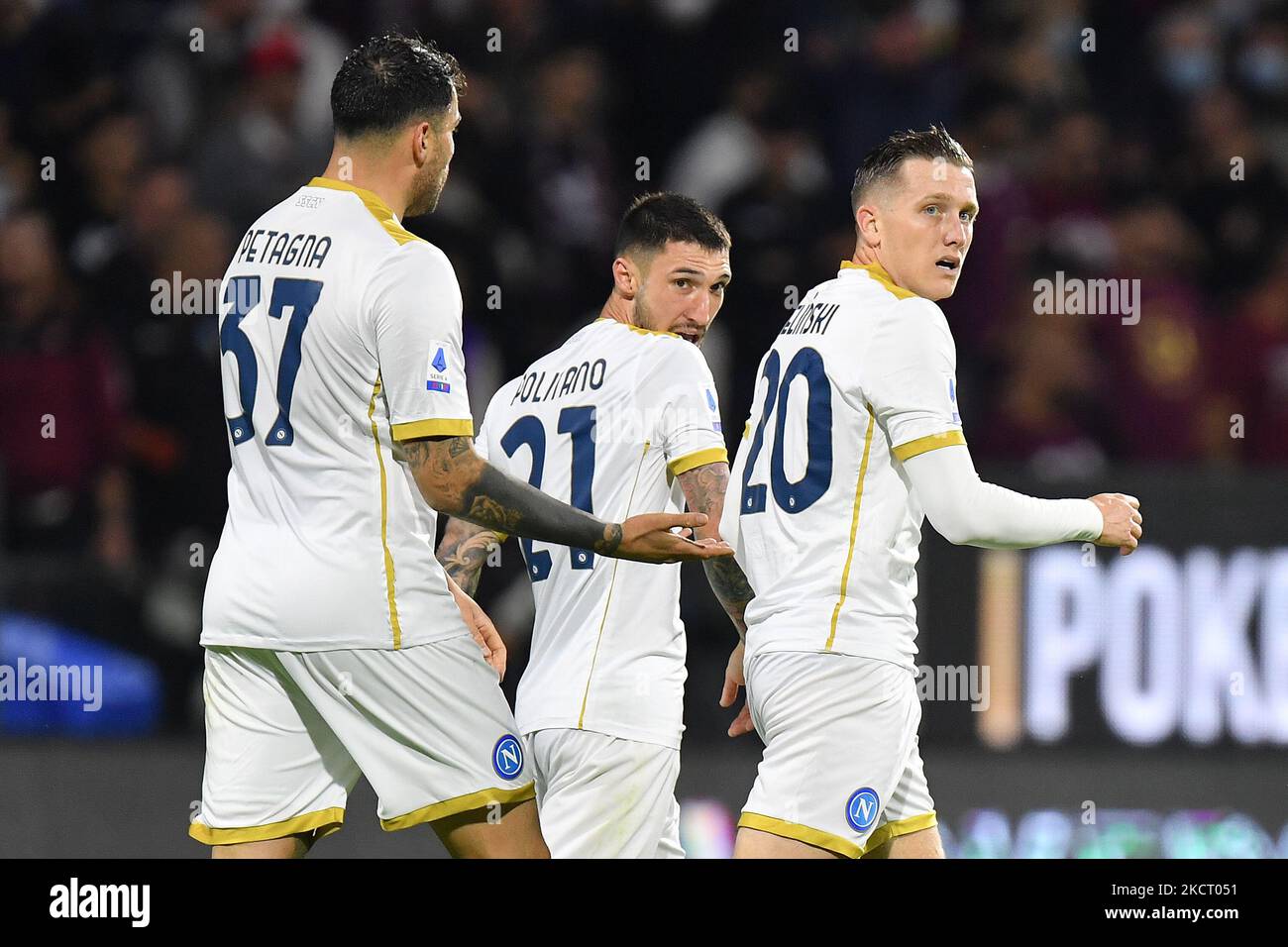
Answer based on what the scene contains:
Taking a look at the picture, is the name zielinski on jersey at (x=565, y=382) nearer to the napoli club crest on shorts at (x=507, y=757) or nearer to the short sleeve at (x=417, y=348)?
the short sleeve at (x=417, y=348)

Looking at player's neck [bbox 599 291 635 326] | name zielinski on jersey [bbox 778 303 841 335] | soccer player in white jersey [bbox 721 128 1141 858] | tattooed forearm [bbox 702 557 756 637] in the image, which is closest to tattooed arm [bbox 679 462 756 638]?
tattooed forearm [bbox 702 557 756 637]

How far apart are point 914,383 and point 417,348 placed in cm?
104

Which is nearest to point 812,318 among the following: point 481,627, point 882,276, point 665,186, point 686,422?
point 882,276

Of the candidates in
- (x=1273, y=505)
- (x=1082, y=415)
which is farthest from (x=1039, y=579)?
(x=1082, y=415)

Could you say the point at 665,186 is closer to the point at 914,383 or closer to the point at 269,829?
the point at 914,383

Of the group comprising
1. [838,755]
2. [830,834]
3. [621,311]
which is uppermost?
[621,311]

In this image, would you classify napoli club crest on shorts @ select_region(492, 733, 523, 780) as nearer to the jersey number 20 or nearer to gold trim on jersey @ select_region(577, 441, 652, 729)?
gold trim on jersey @ select_region(577, 441, 652, 729)

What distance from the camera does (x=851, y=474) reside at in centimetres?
402

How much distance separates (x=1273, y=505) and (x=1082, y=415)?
1.29 metres

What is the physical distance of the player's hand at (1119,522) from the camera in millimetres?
3959

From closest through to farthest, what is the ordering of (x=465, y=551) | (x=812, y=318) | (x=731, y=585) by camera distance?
(x=812, y=318)
(x=731, y=585)
(x=465, y=551)

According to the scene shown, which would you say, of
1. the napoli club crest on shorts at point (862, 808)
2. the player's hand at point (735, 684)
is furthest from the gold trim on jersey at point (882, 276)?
the napoli club crest on shorts at point (862, 808)

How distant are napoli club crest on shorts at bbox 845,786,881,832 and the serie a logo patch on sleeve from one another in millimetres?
1196

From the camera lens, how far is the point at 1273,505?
6602mm
